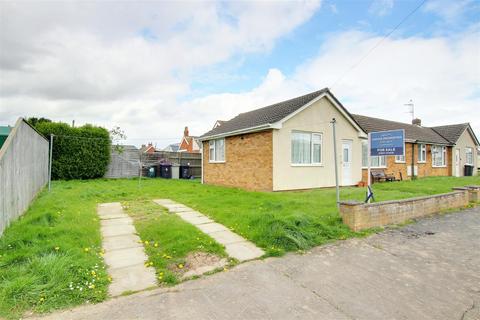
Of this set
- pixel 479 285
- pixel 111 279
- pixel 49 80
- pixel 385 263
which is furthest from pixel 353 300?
pixel 49 80

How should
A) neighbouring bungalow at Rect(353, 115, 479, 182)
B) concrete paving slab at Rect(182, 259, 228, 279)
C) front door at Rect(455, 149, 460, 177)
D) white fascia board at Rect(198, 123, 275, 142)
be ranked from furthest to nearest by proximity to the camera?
front door at Rect(455, 149, 460, 177)
neighbouring bungalow at Rect(353, 115, 479, 182)
white fascia board at Rect(198, 123, 275, 142)
concrete paving slab at Rect(182, 259, 228, 279)

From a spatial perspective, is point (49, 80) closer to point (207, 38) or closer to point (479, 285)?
point (207, 38)

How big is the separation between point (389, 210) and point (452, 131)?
23.9m

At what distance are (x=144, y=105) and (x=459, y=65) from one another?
2235 cm

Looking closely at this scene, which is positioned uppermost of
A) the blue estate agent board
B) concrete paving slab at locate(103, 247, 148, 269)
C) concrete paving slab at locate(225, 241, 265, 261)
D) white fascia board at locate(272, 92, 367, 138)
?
white fascia board at locate(272, 92, 367, 138)

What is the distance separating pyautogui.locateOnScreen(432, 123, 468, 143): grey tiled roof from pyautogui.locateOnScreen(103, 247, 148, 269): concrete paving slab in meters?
27.3

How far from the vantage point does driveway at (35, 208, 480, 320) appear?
2.78m

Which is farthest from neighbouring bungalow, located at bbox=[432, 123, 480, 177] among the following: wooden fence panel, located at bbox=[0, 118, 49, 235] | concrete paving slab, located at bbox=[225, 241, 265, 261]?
wooden fence panel, located at bbox=[0, 118, 49, 235]

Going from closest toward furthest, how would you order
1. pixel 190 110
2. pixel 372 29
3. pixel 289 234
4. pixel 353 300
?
pixel 353 300 < pixel 289 234 < pixel 372 29 < pixel 190 110

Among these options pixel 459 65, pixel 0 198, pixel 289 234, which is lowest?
pixel 289 234

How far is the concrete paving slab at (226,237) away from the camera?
16.3 ft

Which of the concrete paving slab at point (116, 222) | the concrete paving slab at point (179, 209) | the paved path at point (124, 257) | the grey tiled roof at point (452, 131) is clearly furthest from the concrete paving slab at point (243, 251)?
the grey tiled roof at point (452, 131)

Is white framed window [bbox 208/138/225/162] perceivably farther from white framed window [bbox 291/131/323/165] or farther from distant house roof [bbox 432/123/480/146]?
distant house roof [bbox 432/123/480/146]

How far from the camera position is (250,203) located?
8102 mm
